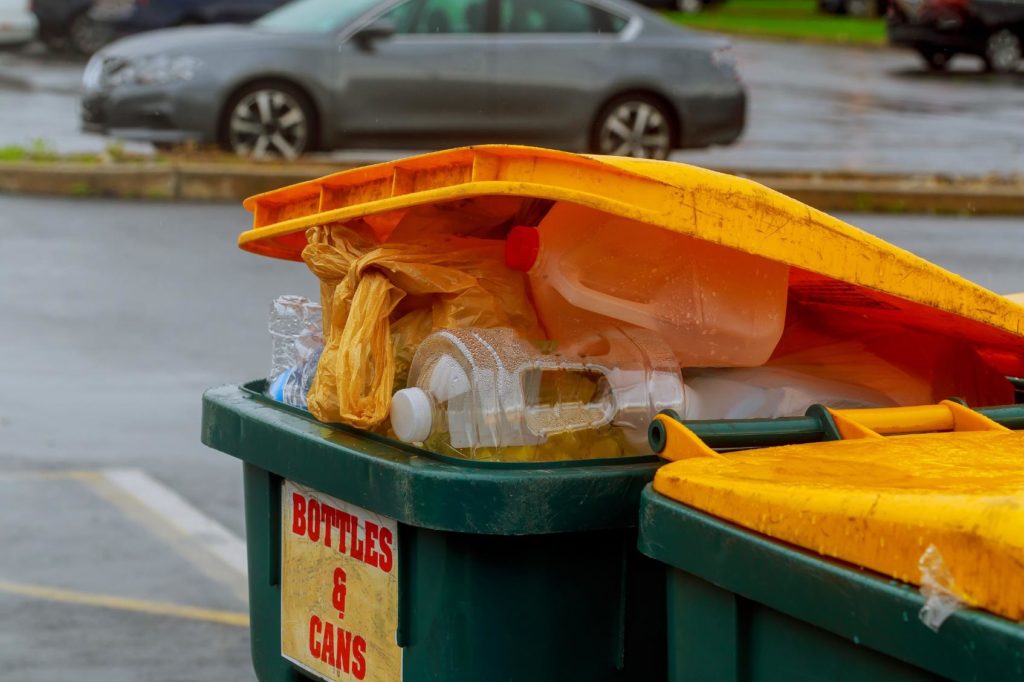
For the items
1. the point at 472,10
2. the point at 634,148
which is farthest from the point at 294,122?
the point at 634,148

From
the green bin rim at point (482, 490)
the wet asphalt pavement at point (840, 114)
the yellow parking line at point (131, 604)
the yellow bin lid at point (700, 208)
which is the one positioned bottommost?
the wet asphalt pavement at point (840, 114)

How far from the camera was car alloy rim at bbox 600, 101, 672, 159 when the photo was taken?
45.0 feet

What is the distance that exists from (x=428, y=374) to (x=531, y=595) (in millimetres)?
378

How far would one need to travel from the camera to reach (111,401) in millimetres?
6828

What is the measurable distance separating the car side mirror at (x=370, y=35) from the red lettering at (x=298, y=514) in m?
10.4

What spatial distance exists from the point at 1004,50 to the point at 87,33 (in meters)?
13.8

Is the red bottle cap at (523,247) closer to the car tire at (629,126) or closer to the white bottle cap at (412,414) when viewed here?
the white bottle cap at (412,414)

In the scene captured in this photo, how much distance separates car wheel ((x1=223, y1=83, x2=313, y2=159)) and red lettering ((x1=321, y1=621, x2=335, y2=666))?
10394 millimetres

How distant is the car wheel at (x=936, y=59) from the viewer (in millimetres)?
27594

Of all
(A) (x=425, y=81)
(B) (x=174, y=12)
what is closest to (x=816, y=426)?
(A) (x=425, y=81)

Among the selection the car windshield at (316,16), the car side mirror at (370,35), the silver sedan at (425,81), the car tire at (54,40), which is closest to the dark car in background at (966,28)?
the car tire at (54,40)

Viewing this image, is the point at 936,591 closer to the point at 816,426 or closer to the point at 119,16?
the point at 816,426

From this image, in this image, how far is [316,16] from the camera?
13352 millimetres

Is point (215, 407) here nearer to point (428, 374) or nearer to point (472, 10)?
point (428, 374)
